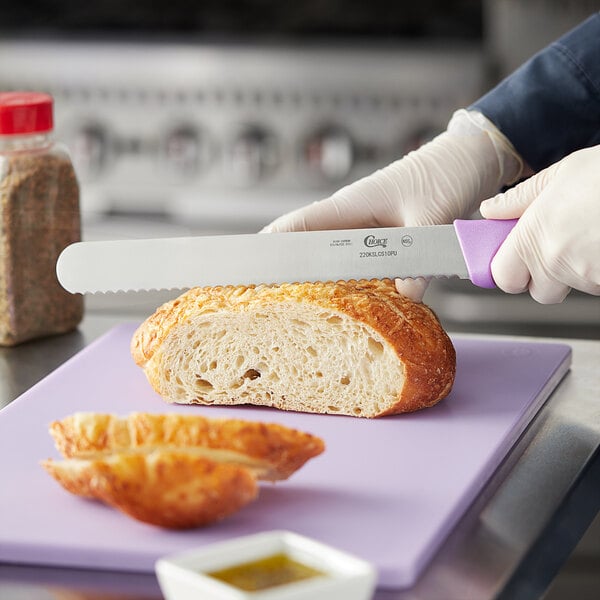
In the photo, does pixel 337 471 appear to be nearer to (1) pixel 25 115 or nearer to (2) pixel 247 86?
(1) pixel 25 115

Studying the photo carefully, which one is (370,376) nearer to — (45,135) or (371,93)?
(45,135)

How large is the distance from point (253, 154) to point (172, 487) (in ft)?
8.44

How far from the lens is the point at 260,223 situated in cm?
351

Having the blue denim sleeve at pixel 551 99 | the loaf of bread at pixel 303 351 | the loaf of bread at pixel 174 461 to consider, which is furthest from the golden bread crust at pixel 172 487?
the blue denim sleeve at pixel 551 99

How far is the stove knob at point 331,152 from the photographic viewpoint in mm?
3562

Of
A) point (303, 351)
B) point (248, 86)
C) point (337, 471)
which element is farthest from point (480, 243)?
point (248, 86)

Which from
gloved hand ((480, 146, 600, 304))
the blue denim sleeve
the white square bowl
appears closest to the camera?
the white square bowl

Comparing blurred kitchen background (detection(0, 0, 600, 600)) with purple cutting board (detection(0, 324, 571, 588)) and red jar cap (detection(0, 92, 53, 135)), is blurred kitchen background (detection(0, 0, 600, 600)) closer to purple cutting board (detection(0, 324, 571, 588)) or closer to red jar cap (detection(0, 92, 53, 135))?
red jar cap (detection(0, 92, 53, 135))

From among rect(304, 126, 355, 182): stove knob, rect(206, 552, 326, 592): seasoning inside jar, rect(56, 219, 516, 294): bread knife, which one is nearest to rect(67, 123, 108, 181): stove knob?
rect(304, 126, 355, 182): stove knob

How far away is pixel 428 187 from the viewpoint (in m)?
1.83

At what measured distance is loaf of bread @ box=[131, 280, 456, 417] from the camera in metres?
1.52

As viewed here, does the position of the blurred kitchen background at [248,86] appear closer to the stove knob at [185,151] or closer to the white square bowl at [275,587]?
the stove knob at [185,151]

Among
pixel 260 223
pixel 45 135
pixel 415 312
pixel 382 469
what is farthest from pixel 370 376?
pixel 260 223

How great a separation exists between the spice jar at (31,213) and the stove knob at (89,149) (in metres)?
1.81
